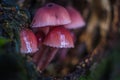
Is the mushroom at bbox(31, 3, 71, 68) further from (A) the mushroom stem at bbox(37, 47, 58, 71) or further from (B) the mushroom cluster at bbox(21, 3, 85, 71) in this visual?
(A) the mushroom stem at bbox(37, 47, 58, 71)

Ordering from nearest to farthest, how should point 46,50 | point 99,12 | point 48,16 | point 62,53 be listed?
1. point 48,16
2. point 46,50
3. point 62,53
4. point 99,12

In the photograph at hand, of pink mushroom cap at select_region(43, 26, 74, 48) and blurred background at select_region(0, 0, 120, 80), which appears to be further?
pink mushroom cap at select_region(43, 26, 74, 48)

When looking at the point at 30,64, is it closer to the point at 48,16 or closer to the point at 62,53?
the point at 48,16

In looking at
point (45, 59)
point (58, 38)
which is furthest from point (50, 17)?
point (45, 59)

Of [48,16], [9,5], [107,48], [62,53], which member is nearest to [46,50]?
[48,16]

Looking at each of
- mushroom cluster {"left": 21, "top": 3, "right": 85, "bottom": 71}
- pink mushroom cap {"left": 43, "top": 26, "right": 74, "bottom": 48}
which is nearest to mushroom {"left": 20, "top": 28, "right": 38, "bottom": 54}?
mushroom cluster {"left": 21, "top": 3, "right": 85, "bottom": 71}

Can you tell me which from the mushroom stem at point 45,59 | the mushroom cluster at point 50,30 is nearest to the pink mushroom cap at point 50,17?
the mushroom cluster at point 50,30
